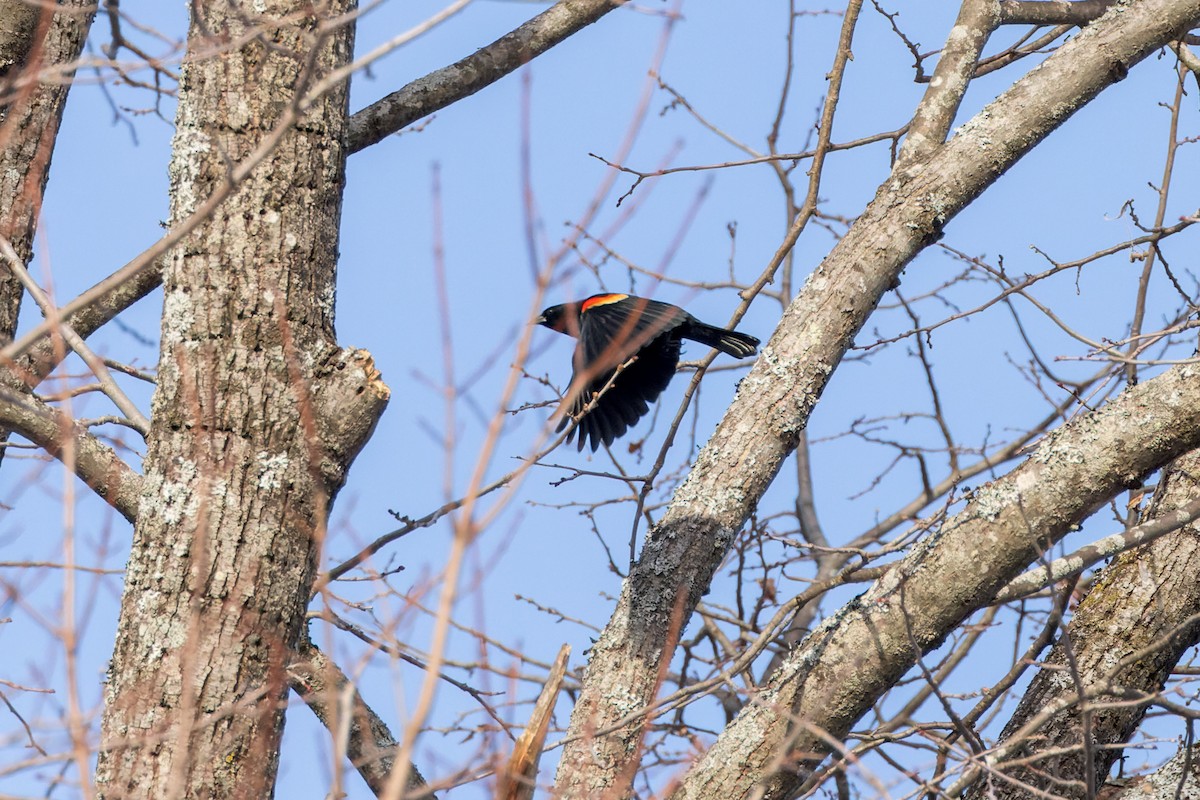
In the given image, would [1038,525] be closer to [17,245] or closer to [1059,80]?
[1059,80]

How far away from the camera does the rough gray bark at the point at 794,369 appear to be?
2.57m

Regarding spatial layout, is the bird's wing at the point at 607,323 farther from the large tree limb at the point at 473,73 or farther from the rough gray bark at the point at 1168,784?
the rough gray bark at the point at 1168,784

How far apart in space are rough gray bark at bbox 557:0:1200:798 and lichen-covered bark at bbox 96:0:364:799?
737mm

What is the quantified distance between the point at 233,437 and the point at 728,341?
2204mm

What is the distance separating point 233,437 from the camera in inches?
85.0

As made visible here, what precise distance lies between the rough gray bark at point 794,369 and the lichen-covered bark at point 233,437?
74 centimetres

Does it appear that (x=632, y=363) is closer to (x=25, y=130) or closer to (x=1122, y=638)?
(x=1122, y=638)

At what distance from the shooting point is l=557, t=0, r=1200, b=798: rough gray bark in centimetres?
257

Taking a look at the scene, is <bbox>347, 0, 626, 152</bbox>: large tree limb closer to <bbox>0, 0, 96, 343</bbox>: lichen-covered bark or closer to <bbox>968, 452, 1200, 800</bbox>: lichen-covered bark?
<bbox>0, 0, 96, 343</bbox>: lichen-covered bark

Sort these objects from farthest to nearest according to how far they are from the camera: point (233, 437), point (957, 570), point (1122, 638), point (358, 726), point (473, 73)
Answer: point (473, 73), point (1122, 638), point (358, 726), point (957, 570), point (233, 437)

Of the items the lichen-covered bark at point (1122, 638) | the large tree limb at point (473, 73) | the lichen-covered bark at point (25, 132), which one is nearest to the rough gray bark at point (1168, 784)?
the lichen-covered bark at point (1122, 638)

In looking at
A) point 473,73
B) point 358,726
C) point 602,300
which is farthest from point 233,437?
point 602,300

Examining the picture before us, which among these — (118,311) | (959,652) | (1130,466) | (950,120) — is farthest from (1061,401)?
(118,311)

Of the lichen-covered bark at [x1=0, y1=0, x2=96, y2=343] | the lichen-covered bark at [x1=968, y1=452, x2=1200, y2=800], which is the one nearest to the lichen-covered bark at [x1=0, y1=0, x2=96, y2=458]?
the lichen-covered bark at [x1=0, y1=0, x2=96, y2=343]
